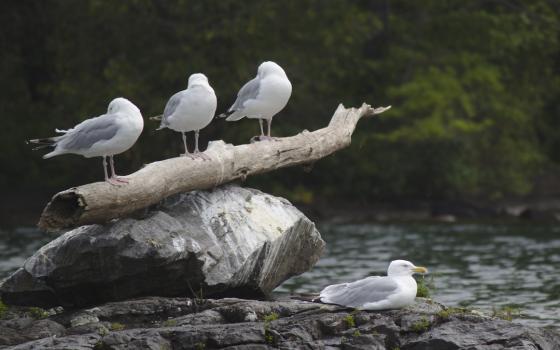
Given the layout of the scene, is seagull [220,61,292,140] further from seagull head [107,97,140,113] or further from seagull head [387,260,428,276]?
seagull head [387,260,428,276]

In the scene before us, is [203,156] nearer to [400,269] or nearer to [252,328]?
[400,269]

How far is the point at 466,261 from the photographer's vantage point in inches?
889

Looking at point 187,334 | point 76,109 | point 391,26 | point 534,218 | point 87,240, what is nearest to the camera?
point 187,334

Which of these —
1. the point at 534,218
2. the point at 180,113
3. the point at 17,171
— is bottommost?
the point at 534,218

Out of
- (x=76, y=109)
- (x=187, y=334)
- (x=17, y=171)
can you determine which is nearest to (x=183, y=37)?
(x=76, y=109)

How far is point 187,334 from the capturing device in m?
9.94

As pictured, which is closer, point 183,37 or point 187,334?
point 187,334

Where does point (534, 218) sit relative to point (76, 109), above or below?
below

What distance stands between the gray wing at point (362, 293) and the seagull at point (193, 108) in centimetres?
233

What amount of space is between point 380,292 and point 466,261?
1196cm

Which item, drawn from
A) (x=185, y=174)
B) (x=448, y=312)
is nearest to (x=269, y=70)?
(x=185, y=174)

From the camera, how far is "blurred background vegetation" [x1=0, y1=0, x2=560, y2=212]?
36.0 meters

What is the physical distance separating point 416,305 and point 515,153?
27.7 m

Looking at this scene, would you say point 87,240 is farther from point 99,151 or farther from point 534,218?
point 534,218
